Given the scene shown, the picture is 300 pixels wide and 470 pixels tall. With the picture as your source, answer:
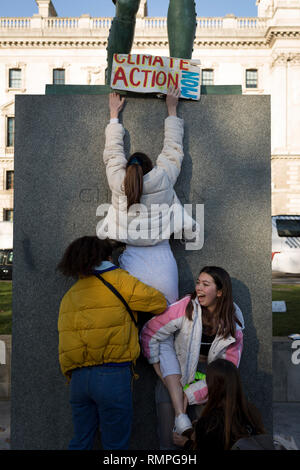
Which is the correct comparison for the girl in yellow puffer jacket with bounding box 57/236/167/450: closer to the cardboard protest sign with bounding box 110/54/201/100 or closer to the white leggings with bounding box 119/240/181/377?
the white leggings with bounding box 119/240/181/377

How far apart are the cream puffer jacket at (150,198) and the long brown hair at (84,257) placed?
0.62 meters

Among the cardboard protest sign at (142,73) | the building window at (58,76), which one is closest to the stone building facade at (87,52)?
the building window at (58,76)

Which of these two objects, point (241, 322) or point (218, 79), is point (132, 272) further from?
point (218, 79)

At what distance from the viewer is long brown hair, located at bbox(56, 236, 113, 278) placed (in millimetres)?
2479

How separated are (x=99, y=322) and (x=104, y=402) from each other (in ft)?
1.37

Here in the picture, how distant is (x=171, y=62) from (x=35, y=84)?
3741 cm

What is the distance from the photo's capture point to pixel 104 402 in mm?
2369

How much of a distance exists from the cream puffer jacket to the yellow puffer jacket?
68 cm

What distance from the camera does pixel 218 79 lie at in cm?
3747

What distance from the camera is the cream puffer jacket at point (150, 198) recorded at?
314 cm

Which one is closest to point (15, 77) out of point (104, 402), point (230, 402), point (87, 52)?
point (87, 52)

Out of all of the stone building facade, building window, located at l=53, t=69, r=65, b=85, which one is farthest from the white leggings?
building window, located at l=53, t=69, r=65, b=85

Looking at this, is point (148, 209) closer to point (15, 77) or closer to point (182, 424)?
point (182, 424)

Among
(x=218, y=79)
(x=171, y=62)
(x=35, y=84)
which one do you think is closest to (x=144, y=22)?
(x=218, y=79)
